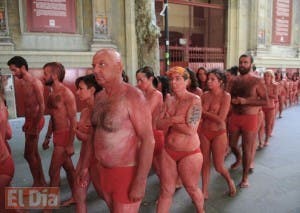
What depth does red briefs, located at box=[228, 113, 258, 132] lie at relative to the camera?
13.0 feet

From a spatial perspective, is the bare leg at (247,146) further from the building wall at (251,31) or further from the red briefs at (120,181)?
the building wall at (251,31)

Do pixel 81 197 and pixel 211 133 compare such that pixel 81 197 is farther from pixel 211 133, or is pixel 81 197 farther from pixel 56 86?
pixel 211 133

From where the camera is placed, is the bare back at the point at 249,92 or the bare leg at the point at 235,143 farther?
the bare leg at the point at 235,143

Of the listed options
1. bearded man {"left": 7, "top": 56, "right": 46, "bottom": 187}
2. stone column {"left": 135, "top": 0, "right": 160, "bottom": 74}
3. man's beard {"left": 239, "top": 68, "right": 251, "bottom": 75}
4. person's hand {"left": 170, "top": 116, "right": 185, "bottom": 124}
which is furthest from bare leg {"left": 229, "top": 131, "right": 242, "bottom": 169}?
stone column {"left": 135, "top": 0, "right": 160, "bottom": 74}

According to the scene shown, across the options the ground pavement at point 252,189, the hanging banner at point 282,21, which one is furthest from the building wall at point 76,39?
the hanging banner at point 282,21

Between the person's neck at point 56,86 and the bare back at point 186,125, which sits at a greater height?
the person's neck at point 56,86

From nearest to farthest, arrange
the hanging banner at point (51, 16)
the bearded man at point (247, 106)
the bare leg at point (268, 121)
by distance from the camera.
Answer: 1. the bearded man at point (247, 106)
2. the bare leg at point (268, 121)
3. the hanging banner at point (51, 16)

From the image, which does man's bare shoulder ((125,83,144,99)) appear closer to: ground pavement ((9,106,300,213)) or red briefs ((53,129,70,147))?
red briefs ((53,129,70,147))

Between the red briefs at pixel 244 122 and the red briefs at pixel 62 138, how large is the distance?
2261mm

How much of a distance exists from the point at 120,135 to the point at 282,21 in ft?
53.5

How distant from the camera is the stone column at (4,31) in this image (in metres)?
8.89

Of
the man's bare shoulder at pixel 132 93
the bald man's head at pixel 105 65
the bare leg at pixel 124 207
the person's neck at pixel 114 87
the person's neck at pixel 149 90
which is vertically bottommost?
the bare leg at pixel 124 207

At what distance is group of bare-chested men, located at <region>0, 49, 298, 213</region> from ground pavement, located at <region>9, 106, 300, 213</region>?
0.23 metres

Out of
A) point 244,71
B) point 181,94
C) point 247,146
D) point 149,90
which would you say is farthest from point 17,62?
point 247,146
